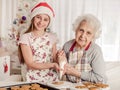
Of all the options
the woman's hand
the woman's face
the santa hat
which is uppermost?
the santa hat

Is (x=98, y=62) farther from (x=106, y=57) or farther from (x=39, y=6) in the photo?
(x=106, y=57)

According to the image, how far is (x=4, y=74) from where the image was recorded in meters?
2.39

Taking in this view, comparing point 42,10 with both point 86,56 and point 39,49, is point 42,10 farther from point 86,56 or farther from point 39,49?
point 86,56

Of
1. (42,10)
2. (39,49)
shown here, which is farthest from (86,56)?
(42,10)

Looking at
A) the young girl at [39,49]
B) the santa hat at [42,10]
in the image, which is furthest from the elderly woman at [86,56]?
the santa hat at [42,10]

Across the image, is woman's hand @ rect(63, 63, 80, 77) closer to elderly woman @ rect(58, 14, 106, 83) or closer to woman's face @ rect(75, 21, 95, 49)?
elderly woman @ rect(58, 14, 106, 83)

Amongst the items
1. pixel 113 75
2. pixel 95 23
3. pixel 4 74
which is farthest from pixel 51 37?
pixel 113 75

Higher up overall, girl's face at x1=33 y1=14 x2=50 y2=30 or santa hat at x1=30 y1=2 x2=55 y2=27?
santa hat at x1=30 y1=2 x2=55 y2=27

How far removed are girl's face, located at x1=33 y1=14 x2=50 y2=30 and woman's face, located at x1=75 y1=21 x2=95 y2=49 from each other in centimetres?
25

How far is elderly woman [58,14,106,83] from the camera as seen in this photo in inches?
77.0

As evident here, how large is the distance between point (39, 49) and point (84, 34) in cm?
34

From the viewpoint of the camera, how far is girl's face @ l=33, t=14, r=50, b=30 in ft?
6.36

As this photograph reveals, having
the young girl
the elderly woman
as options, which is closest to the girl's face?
the young girl

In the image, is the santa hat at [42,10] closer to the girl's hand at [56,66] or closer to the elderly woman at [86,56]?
the elderly woman at [86,56]
